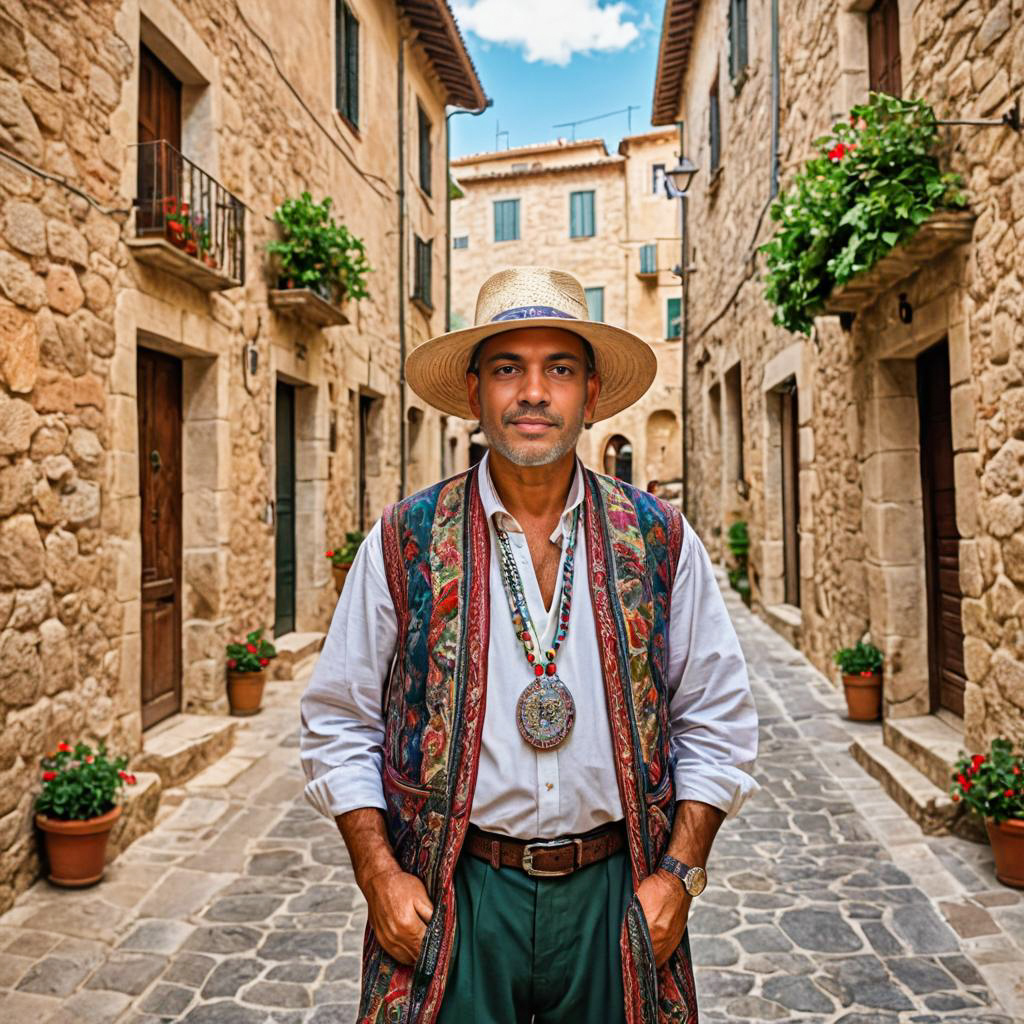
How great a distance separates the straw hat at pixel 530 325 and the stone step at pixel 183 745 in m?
3.72

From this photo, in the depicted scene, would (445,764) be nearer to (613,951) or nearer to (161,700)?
(613,951)

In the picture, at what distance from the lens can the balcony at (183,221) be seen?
5.12 meters

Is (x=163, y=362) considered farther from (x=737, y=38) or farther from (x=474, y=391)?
(x=737, y=38)

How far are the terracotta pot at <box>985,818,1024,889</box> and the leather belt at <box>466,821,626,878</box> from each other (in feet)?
9.05

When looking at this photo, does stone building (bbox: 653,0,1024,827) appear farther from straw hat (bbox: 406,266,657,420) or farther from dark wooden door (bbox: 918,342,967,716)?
straw hat (bbox: 406,266,657,420)

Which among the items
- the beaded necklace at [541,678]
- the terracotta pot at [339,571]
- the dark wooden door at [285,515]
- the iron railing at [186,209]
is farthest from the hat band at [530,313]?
the terracotta pot at [339,571]

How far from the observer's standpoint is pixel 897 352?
5574 mm

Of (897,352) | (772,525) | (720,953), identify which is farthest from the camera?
(772,525)

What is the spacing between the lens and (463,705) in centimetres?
166

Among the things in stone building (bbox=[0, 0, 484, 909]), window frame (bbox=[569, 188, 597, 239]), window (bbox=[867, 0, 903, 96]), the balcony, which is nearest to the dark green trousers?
stone building (bbox=[0, 0, 484, 909])

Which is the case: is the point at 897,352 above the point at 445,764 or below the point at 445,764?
above

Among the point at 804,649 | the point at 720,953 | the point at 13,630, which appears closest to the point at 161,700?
the point at 13,630

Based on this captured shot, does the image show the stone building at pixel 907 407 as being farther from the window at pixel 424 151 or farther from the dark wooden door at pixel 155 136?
the window at pixel 424 151

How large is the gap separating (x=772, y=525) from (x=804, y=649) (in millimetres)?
1730
